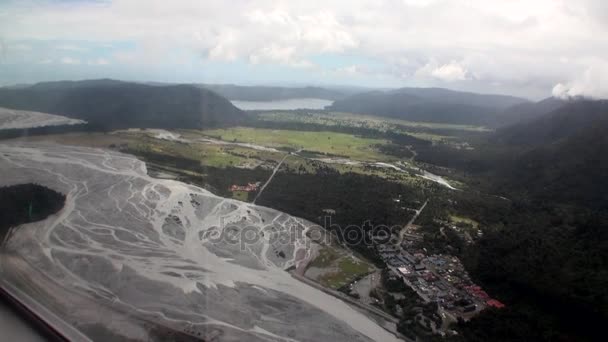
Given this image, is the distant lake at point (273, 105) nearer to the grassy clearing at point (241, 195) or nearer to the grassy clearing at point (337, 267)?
the grassy clearing at point (241, 195)

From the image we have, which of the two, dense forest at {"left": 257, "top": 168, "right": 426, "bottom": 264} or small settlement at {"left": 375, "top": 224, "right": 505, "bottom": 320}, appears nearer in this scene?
small settlement at {"left": 375, "top": 224, "right": 505, "bottom": 320}

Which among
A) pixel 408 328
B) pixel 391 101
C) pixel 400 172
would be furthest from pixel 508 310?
pixel 391 101

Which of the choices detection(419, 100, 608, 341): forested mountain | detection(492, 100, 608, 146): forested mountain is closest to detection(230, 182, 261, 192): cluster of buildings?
detection(419, 100, 608, 341): forested mountain

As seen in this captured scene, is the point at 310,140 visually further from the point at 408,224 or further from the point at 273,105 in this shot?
the point at 273,105

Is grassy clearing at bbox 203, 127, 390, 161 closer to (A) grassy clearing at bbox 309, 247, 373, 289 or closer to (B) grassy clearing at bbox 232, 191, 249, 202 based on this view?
(B) grassy clearing at bbox 232, 191, 249, 202

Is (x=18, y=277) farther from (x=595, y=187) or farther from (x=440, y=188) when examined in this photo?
(x=595, y=187)

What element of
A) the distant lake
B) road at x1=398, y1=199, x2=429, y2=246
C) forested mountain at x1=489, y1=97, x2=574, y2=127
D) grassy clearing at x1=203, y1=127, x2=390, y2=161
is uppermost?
forested mountain at x1=489, y1=97, x2=574, y2=127
